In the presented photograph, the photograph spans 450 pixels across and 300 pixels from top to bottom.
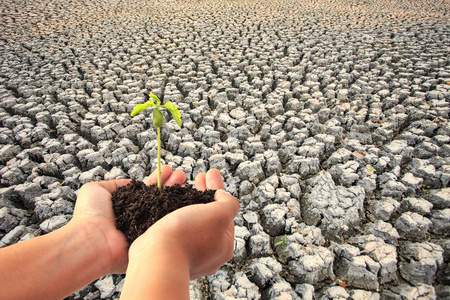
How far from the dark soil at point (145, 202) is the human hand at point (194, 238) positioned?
0.27 ft

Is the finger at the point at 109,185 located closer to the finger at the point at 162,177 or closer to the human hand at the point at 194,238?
the finger at the point at 162,177

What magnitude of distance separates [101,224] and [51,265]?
19 cm

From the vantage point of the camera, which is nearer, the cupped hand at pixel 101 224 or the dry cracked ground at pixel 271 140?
the cupped hand at pixel 101 224

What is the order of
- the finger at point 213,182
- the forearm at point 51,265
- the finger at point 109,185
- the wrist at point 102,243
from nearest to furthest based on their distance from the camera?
the forearm at point 51,265 < the wrist at point 102,243 < the finger at point 109,185 < the finger at point 213,182

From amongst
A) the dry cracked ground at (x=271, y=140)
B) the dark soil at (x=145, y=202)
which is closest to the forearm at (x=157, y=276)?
the dark soil at (x=145, y=202)

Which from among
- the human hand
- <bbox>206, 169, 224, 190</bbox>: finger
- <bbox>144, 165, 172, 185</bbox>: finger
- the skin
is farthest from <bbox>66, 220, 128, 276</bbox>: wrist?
<bbox>206, 169, 224, 190</bbox>: finger

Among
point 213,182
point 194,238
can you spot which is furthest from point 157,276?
point 213,182

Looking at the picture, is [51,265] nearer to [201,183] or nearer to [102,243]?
[102,243]

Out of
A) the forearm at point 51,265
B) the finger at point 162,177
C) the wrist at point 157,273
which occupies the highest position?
the wrist at point 157,273

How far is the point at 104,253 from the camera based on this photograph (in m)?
0.96

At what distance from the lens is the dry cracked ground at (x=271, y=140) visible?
117cm

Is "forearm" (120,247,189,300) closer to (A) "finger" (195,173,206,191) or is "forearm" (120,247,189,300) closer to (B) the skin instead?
(B) the skin

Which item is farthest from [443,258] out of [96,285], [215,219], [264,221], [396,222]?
[96,285]

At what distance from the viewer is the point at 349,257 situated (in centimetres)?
117
